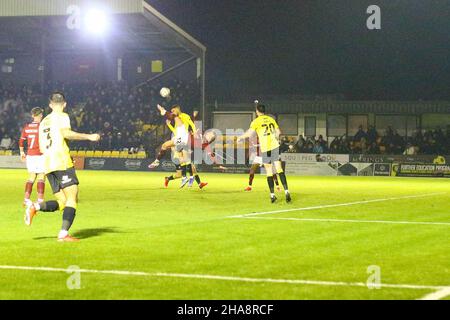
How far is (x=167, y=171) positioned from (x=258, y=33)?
51.8 ft

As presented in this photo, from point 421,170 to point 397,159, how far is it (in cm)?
145

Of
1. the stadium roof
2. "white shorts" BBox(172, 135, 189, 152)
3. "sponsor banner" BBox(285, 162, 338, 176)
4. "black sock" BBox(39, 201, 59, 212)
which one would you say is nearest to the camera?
"black sock" BBox(39, 201, 59, 212)

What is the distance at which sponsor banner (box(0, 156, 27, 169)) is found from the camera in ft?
164

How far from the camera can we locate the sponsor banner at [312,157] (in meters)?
45.0

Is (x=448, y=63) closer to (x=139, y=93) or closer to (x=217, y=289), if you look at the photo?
(x=139, y=93)

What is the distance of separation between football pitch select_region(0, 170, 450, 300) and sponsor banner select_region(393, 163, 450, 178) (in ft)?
76.5

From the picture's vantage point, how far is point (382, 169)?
44.4 m

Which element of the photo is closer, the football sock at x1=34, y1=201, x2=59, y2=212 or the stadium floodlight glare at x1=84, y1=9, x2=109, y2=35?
the football sock at x1=34, y1=201, x2=59, y2=212

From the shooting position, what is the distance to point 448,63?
55.1 m

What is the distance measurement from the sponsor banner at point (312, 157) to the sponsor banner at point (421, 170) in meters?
2.94

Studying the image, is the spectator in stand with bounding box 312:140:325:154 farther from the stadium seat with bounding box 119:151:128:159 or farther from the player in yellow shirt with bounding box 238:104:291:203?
the player in yellow shirt with bounding box 238:104:291:203

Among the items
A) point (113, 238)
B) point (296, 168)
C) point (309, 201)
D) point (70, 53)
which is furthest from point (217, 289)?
point (70, 53)

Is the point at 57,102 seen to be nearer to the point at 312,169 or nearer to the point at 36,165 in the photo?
the point at 36,165

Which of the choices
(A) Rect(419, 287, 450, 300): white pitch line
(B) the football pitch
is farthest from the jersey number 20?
(A) Rect(419, 287, 450, 300): white pitch line
